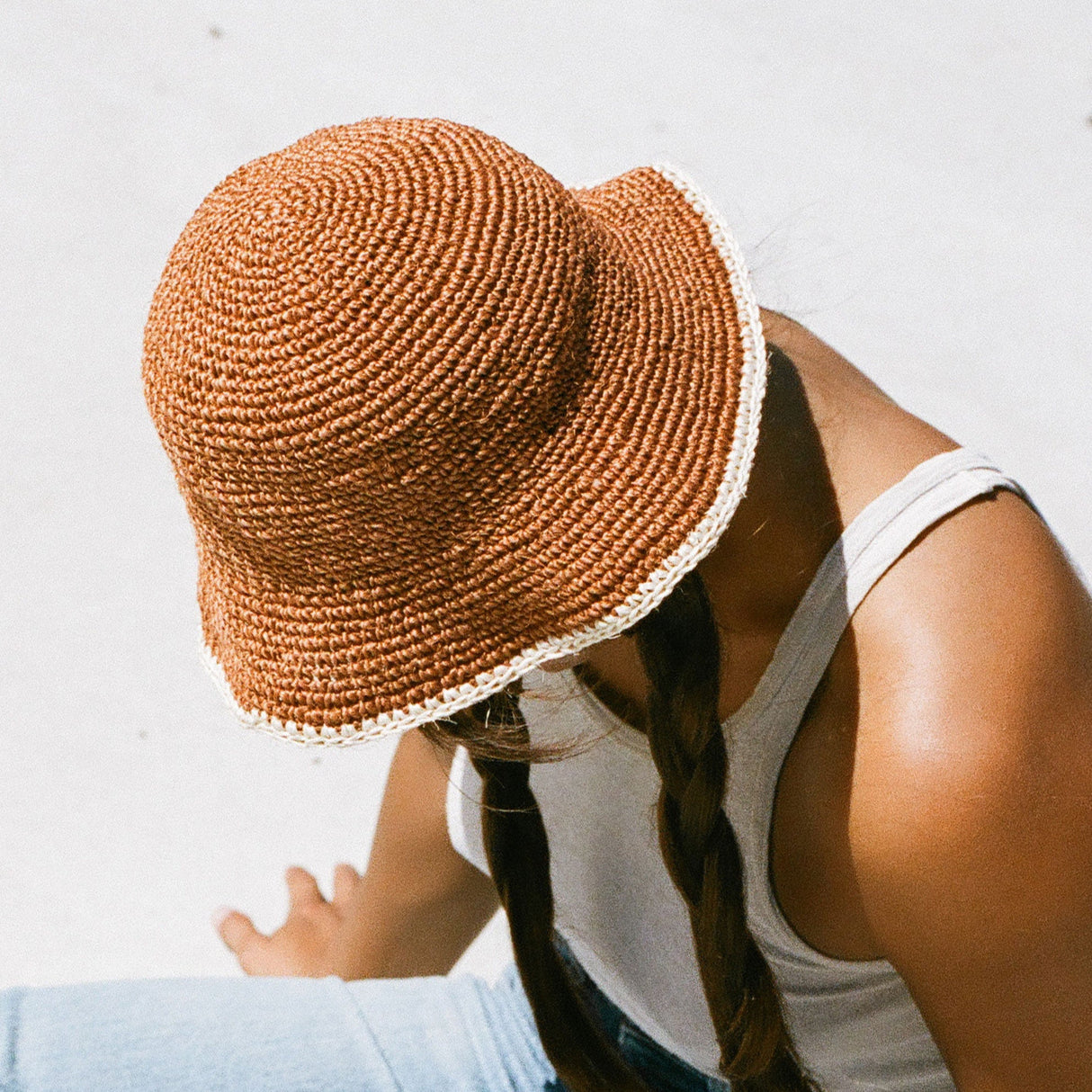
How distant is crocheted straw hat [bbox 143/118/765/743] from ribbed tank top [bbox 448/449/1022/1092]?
0.13 metres

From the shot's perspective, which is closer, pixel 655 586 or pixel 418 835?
pixel 655 586

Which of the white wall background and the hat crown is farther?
the white wall background

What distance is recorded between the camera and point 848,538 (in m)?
0.71

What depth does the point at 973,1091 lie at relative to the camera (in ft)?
2.53

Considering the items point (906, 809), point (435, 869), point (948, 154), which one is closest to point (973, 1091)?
point (906, 809)

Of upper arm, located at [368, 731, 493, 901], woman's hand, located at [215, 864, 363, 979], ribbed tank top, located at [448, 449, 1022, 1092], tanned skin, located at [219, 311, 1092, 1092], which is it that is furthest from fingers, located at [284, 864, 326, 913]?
tanned skin, located at [219, 311, 1092, 1092]

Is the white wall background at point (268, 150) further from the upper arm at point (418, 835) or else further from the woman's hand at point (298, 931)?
the upper arm at point (418, 835)

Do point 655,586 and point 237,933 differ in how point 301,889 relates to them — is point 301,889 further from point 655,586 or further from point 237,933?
point 655,586

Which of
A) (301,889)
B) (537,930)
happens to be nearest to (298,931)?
(301,889)

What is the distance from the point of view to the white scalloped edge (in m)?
0.60

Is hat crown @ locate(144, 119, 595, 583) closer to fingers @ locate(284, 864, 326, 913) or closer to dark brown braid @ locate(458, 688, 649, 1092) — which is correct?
dark brown braid @ locate(458, 688, 649, 1092)

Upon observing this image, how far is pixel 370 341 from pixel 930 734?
0.33 metres

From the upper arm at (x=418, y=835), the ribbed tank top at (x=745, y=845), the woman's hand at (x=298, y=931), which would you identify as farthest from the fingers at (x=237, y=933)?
the ribbed tank top at (x=745, y=845)

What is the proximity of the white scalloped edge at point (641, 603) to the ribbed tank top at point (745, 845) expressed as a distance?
119 millimetres
